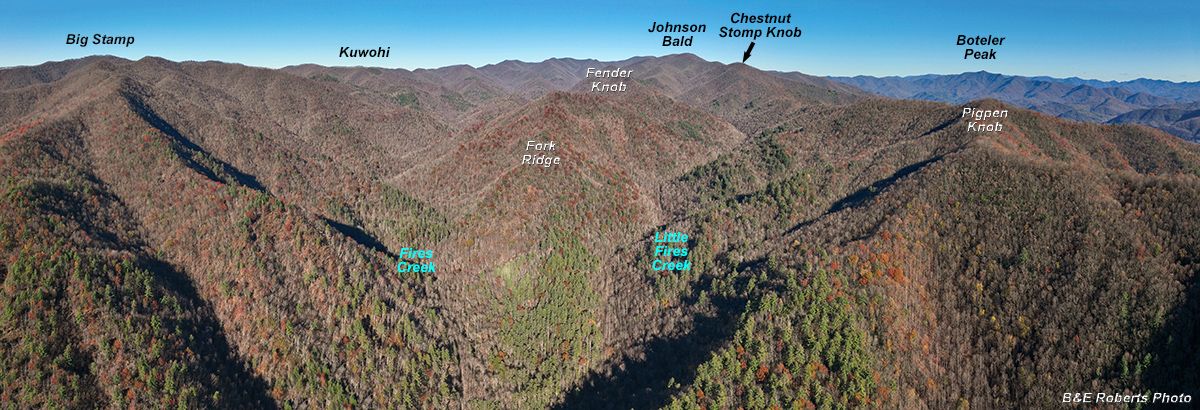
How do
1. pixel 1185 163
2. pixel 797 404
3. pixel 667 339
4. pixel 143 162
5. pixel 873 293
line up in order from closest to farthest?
pixel 797 404
pixel 873 293
pixel 667 339
pixel 143 162
pixel 1185 163

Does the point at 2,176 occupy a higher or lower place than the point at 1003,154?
lower

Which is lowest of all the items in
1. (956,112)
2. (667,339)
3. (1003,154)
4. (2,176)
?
(667,339)

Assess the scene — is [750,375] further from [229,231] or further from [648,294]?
[229,231]

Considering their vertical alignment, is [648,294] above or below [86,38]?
below

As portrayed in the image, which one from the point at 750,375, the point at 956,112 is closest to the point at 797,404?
the point at 750,375

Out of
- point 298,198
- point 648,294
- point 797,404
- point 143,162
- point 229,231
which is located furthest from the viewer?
point 298,198

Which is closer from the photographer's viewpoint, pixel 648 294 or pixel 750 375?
pixel 750 375

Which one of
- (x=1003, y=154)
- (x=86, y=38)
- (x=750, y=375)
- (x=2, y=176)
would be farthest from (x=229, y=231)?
(x=1003, y=154)

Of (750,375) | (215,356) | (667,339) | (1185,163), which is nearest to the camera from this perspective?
(750,375)

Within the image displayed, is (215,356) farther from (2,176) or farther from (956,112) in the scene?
(956,112)
